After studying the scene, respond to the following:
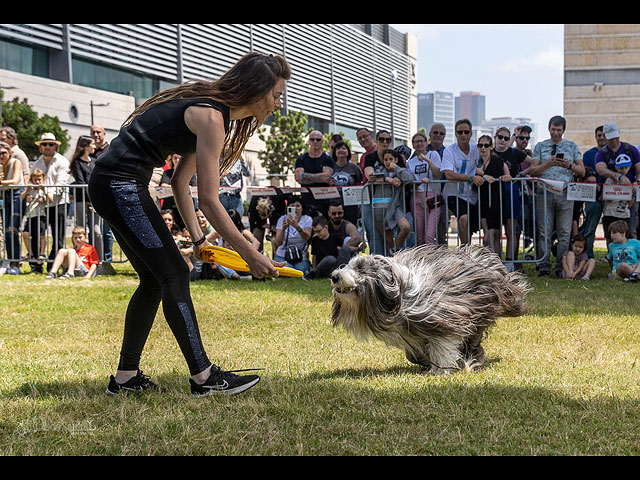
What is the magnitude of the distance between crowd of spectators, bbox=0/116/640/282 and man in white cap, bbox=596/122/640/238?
15 millimetres

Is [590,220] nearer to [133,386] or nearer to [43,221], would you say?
[133,386]

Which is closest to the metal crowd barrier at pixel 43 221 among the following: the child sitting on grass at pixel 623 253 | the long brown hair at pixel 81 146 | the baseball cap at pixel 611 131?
the long brown hair at pixel 81 146

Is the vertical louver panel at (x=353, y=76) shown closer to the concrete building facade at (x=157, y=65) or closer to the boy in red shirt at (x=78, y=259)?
the concrete building facade at (x=157, y=65)

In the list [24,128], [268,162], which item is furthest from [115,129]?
[268,162]

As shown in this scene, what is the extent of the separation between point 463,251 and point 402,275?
2.46 ft

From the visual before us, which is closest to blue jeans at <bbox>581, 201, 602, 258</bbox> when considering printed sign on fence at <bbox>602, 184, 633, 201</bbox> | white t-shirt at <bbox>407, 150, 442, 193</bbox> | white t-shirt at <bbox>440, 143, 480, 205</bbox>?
printed sign on fence at <bbox>602, 184, 633, 201</bbox>

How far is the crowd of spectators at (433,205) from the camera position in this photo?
10.5 m

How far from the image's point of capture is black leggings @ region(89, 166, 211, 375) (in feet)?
13.5

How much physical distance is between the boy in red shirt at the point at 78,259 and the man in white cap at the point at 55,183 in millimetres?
353

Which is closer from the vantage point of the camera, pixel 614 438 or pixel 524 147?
pixel 614 438

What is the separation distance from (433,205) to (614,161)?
273 cm

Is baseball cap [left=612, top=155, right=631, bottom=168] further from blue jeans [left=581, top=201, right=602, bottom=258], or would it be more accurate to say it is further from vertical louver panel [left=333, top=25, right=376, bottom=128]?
vertical louver panel [left=333, top=25, right=376, bottom=128]

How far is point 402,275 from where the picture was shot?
4711 mm

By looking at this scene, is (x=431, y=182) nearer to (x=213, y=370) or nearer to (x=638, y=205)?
(x=638, y=205)
